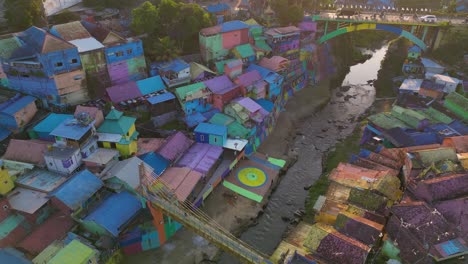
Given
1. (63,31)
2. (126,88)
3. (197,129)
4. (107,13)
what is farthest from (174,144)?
(107,13)

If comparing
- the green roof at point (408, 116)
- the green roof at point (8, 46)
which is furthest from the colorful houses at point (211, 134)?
the green roof at point (8, 46)

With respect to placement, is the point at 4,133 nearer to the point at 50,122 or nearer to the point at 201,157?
the point at 50,122

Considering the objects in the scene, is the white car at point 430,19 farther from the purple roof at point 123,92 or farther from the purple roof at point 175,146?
the purple roof at point 123,92

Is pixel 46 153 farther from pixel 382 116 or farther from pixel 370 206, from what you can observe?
pixel 382 116

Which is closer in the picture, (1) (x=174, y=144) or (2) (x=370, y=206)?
(2) (x=370, y=206)

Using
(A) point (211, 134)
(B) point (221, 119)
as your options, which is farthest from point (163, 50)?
(A) point (211, 134)

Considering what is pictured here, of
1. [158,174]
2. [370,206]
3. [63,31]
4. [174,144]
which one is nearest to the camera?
[370,206]

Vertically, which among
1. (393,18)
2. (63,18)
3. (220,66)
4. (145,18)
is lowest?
(220,66)
